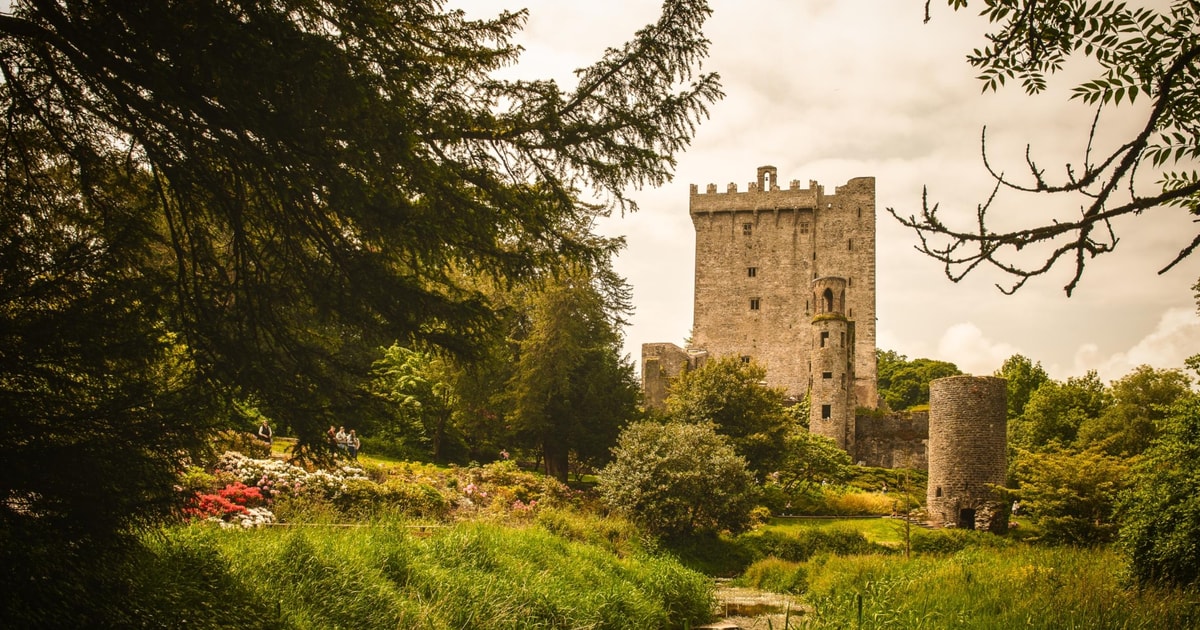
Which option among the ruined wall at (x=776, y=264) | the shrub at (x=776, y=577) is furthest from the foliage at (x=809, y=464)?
the ruined wall at (x=776, y=264)

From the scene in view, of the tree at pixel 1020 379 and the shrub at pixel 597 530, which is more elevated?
the tree at pixel 1020 379

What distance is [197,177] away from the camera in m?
6.64

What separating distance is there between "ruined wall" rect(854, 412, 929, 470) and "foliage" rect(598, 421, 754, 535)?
17.8 metres

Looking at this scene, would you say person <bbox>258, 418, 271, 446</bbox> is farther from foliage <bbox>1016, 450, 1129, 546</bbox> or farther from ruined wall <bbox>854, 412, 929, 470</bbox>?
ruined wall <bbox>854, 412, 929, 470</bbox>

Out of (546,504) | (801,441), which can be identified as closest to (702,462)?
(546,504)

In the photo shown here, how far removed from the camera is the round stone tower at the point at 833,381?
3753 centimetres

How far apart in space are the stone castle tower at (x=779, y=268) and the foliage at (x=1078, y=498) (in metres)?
23.8

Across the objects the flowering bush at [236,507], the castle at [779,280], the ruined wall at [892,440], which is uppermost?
the castle at [779,280]

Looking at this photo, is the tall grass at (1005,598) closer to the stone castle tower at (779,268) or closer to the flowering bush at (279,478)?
the flowering bush at (279,478)

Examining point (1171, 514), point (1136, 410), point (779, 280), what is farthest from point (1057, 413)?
point (1171, 514)

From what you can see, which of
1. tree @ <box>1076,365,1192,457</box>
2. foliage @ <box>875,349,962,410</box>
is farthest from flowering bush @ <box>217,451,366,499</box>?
foliage @ <box>875,349,962,410</box>

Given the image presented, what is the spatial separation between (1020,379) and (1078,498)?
3182cm

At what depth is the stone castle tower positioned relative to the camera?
49.0 metres

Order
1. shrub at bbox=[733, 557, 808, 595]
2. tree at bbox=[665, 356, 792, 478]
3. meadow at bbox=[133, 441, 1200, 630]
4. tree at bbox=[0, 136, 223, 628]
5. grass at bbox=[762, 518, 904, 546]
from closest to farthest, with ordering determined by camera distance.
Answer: tree at bbox=[0, 136, 223, 628], meadow at bbox=[133, 441, 1200, 630], shrub at bbox=[733, 557, 808, 595], grass at bbox=[762, 518, 904, 546], tree at bbox=[665, 356, 792, 478]
